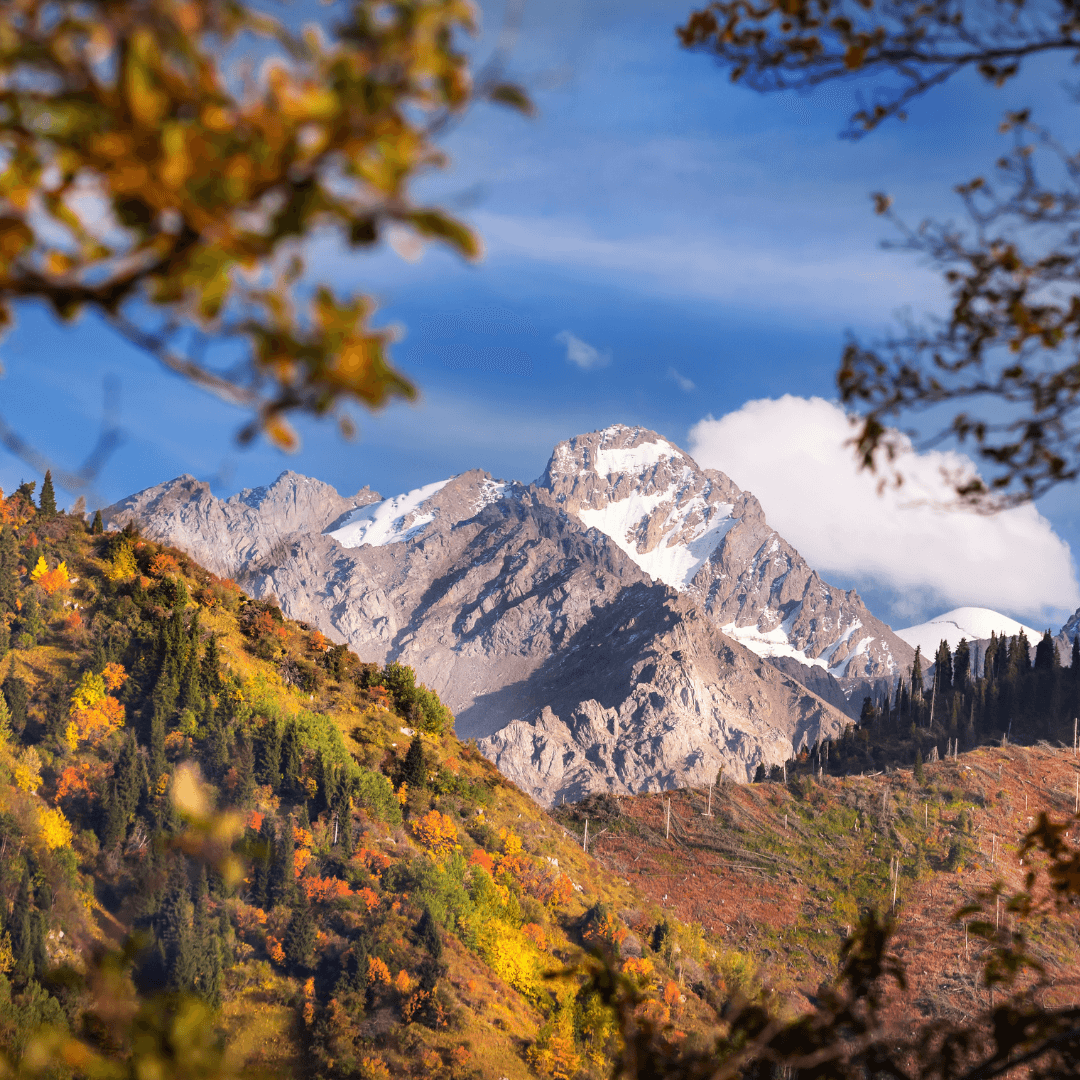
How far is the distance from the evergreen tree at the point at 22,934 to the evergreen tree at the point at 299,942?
5.43 meters

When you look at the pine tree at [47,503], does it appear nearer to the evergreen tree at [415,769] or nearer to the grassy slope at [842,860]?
the evergreen tree at [415,769]

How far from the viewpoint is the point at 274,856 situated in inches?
539

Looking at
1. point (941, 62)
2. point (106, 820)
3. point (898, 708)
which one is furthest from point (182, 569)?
point (898, 708)

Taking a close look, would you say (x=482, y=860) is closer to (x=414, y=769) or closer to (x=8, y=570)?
(x=414, y=769)

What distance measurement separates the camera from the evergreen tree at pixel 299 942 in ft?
61.5

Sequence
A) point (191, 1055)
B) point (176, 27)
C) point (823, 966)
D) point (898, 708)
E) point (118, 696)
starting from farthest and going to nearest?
point (898, 708) → point (823, 966) → point (118, 696) → point (191, 1055) → point (176, 27)

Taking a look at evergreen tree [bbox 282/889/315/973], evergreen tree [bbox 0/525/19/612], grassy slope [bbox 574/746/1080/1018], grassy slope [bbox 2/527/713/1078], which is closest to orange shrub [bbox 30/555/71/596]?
grassy slope [bbox 2/527/713/1078]

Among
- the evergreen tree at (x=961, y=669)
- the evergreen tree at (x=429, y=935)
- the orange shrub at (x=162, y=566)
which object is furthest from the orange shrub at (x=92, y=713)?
the evergreen tree at (x=961, y=669)

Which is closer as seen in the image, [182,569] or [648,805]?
[182,569]

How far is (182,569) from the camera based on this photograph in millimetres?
28547

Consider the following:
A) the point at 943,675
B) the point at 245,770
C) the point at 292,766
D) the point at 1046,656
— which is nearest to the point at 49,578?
the point at 245,770

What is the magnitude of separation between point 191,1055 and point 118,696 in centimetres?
2278

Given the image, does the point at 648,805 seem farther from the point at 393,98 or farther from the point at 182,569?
the point at 393,98

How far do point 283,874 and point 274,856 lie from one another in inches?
279
